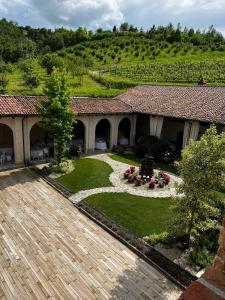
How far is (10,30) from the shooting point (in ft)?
333

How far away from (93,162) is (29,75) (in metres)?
23.3

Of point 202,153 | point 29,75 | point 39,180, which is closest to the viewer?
point 202,153

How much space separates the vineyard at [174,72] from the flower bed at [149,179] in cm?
2852

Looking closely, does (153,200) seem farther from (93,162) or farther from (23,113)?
(23,113)

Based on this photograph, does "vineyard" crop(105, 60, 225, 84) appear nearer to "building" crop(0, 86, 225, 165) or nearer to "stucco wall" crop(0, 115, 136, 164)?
"building" crop(0, 86, 225, 165)

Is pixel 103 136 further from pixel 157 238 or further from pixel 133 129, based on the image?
pixel 157 238

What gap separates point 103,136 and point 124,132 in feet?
7.53

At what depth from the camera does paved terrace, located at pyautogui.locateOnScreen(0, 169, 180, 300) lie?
352 inches

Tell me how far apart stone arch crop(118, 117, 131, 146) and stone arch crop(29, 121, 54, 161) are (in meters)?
7.03

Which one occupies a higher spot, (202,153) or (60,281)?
(202,153)

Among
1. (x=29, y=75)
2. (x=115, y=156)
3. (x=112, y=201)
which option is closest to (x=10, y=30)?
(x=29, y=75)

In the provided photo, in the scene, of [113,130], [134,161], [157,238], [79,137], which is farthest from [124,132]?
[157,238]

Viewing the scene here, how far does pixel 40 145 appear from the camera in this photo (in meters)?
23.7

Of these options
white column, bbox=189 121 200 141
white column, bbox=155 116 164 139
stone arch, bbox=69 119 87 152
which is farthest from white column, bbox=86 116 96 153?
white column, bbox=189 121 200 141
